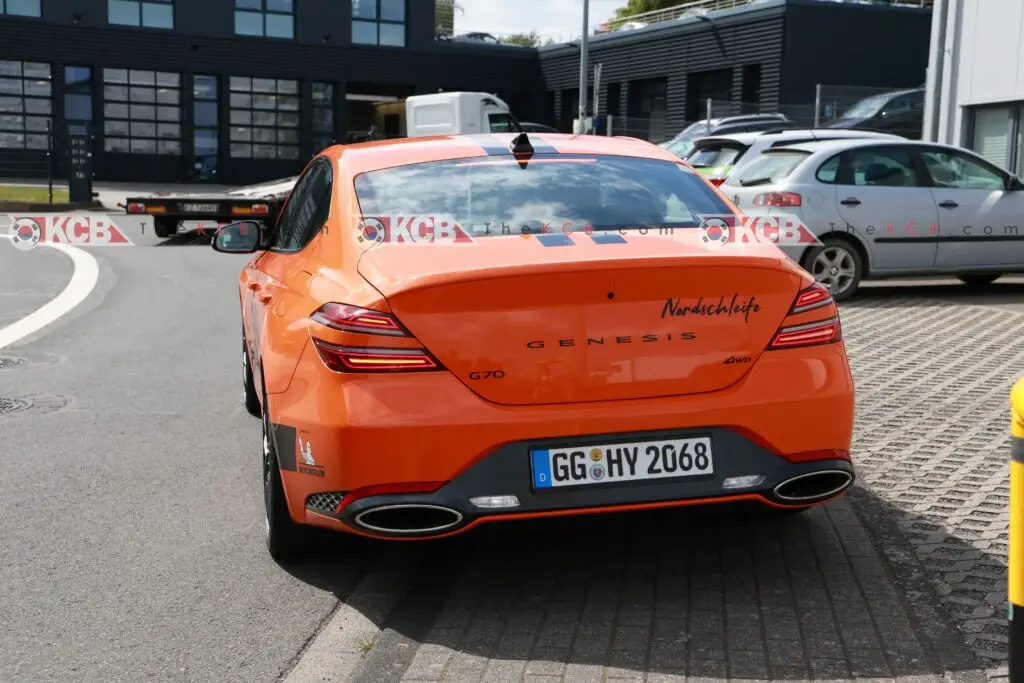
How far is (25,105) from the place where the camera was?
4247cm

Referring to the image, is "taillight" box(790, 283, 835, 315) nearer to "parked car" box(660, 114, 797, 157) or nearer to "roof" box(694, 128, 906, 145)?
"roof" box(694, 128, 906, 145)

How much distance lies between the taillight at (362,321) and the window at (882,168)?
9.47 m

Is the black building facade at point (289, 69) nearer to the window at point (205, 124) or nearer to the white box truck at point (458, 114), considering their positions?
the window at point (205, 124)

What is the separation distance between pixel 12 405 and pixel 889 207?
836 cm

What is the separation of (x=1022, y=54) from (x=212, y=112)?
30.9 m

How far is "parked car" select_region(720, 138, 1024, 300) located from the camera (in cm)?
1245

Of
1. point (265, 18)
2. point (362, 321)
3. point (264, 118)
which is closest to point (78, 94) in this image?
point (264, 118)

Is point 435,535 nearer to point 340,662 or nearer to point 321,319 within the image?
point 340,662

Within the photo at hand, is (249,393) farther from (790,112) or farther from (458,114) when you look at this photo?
(790,112)

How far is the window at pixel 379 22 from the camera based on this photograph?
46250mm

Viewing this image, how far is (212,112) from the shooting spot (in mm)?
44531

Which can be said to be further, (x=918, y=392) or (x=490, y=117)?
(x=490, y=117)

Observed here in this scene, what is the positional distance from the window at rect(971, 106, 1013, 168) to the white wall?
0.83 feet

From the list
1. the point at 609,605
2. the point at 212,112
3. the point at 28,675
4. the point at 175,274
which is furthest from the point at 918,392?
the point at 212,112
